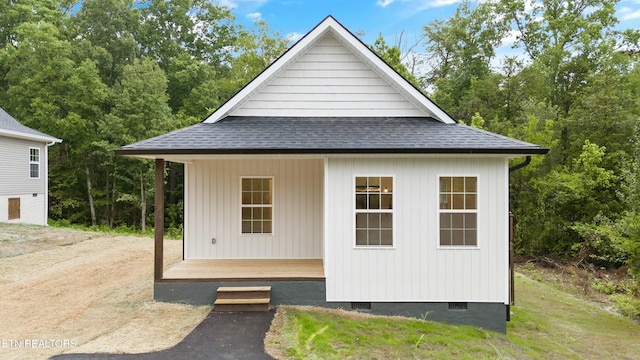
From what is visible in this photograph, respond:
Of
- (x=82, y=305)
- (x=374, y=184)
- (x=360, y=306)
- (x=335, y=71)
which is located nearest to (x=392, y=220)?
(x=374, y=184)

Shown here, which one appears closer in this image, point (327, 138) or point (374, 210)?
point (374, 210)

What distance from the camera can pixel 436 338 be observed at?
5.93m

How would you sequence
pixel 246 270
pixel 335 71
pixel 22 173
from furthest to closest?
1. pixel 22 173
2. pixel 335 71
3. pixel 246 270

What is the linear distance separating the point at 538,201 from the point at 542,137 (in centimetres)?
267

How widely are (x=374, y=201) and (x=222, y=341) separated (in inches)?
133

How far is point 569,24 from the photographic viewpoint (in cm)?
2088

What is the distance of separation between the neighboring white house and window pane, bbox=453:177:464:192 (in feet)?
Result: 54.7

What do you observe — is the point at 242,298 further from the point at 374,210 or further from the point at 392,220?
the point at 392,220

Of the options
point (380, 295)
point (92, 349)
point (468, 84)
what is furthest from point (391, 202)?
point (468, 84)

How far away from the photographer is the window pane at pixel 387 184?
267 inches

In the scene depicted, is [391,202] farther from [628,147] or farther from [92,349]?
[628,147]

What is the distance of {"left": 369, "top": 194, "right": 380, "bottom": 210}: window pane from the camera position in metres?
6.79

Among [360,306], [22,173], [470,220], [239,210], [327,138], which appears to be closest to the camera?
[470,220]

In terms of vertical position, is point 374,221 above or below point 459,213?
below
